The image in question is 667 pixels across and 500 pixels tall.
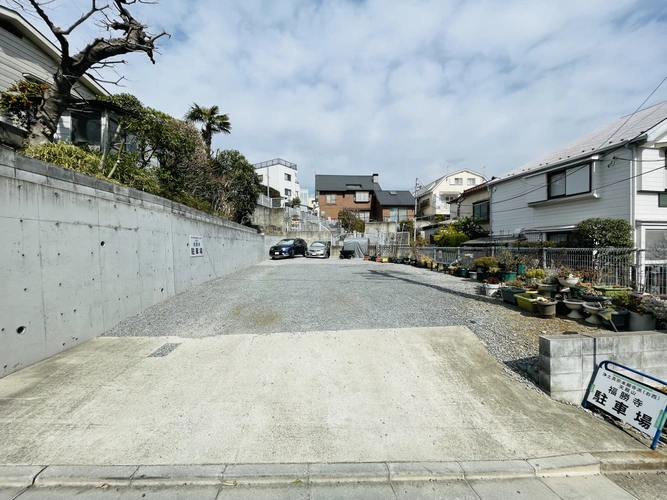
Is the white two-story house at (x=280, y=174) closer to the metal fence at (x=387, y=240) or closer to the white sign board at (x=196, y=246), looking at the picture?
the metal fence at (x=387, y=240)

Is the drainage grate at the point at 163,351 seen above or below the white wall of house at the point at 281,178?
below

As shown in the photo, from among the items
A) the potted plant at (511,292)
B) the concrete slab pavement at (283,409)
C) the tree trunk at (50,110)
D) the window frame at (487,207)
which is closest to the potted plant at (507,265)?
the potted plant at (511,292)

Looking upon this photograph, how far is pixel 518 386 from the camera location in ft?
11.6

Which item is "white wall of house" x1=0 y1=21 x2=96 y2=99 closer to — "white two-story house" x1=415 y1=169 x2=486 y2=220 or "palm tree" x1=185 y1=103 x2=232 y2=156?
"palm tree" x1=185 y1=103 x2=232 y2=156

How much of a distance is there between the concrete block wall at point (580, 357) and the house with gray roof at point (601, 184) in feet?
29.5

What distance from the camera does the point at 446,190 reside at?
38438mm

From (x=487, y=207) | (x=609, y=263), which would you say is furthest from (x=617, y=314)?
(x=487, y=207)

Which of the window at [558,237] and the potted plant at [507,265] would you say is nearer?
the potted plant at [507,265]

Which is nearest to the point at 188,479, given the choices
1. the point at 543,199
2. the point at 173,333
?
the point at 173,333

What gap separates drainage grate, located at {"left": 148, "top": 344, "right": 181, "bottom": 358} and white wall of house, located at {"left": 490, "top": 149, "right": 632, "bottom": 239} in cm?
1449

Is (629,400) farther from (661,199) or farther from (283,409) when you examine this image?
(661,199)

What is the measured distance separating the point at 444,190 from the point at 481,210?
780 inches

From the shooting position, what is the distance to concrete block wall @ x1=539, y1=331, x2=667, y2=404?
11.1 ft

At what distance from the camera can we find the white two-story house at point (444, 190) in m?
37.5
